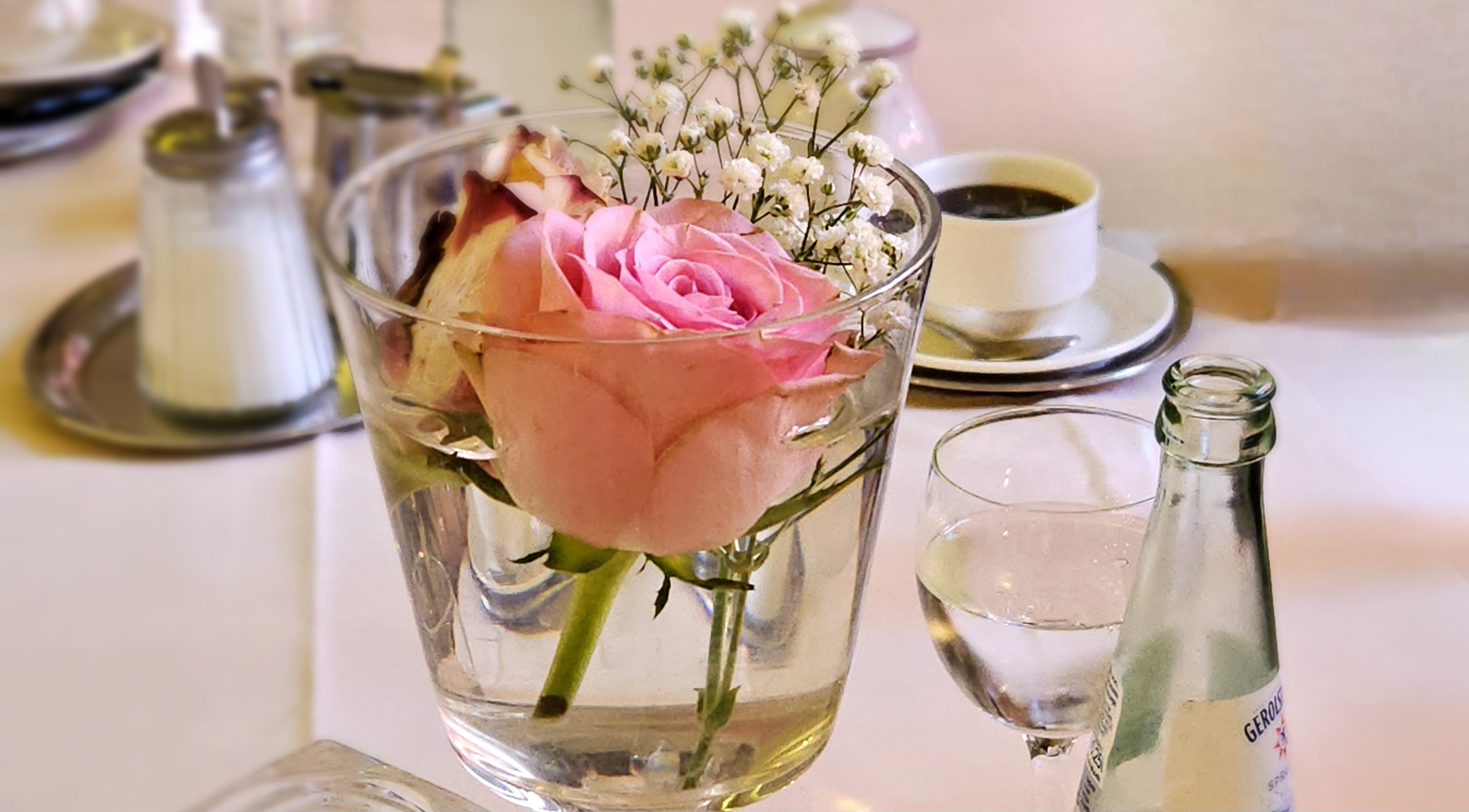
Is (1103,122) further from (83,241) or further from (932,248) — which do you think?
(83,241)

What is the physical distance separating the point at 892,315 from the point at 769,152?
0.13 feet

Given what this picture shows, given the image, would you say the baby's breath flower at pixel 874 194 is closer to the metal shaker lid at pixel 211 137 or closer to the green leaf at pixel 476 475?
the green leaf at pixel 476 475

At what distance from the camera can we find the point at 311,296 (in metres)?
0.64

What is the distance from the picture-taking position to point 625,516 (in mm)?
242

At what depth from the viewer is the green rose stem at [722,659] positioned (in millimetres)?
266

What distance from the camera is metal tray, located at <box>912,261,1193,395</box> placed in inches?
15.3

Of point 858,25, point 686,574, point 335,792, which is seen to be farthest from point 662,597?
point 858,25

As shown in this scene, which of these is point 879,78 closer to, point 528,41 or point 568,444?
point 568,444

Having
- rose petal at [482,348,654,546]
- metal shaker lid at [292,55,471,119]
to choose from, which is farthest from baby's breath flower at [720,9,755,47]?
metal shaker lid at [292,55,471,119]

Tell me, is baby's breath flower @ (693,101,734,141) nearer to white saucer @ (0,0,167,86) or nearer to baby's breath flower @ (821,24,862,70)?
baby's breath flower @ (821,24,862,70)

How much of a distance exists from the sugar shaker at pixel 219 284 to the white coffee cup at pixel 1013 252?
1.15 ft

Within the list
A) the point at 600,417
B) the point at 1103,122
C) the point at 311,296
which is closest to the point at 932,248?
the point at 600,417

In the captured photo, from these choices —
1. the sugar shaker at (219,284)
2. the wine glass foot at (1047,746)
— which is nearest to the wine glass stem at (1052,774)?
the wine glass foot at (1047,746)

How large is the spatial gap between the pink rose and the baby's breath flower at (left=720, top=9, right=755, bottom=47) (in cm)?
7
